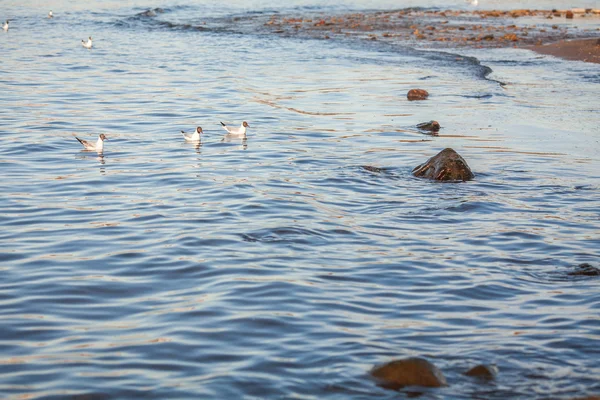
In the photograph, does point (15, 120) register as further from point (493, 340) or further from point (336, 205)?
point (493, 340)

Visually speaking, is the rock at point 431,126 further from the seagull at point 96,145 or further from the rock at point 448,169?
the seagull at point 96,145

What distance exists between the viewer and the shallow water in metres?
6.14

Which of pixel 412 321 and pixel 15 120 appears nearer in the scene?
pixel 412 321

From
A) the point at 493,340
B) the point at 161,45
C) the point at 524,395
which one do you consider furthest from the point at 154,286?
the point at 161,45

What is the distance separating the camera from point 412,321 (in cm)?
694

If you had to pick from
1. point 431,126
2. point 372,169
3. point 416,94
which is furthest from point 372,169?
point 416,94

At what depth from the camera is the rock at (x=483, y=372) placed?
19.2 feet

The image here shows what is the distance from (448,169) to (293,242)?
3.56 meters

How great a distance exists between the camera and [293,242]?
9.00 meters

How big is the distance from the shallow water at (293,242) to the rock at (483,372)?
0.14 metres

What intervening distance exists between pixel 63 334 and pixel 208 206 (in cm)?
404

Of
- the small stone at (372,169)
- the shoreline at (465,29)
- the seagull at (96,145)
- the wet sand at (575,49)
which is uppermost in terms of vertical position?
the shoreline at (465,29)

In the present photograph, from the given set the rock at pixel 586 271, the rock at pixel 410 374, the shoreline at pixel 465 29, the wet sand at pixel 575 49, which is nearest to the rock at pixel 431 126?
the rock at pixel 586 271

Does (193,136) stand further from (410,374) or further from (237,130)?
(410,374)
